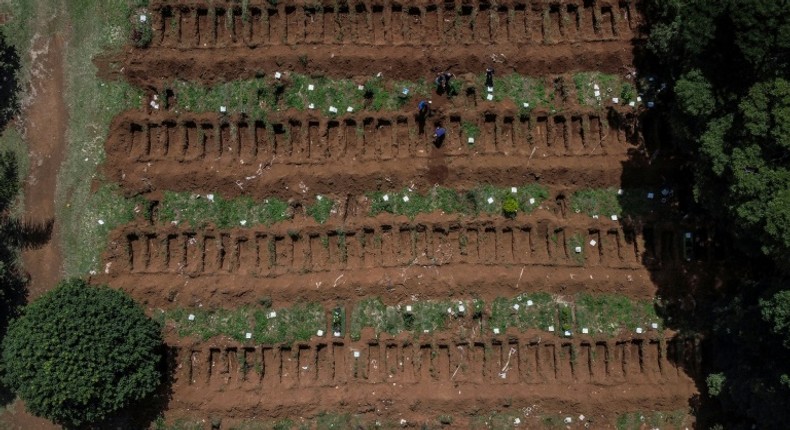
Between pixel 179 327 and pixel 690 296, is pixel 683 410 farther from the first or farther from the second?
pixel 179 327

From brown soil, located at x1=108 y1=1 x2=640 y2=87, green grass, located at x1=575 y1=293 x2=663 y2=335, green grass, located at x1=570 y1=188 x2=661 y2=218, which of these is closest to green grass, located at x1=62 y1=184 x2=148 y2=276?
brown soil, located at x1=108 y1=1 x2=640 y2=87

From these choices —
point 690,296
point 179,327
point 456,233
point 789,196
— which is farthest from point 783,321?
point 179,327

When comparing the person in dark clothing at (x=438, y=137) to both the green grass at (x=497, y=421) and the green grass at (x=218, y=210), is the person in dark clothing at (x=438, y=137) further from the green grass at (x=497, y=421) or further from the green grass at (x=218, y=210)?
the green grass at (x=497, y=421)

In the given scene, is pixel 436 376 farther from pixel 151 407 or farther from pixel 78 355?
pixel 78 355

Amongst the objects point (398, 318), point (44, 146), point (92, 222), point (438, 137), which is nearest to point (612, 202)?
point (438, 137)

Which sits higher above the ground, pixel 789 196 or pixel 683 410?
pixel 789 196

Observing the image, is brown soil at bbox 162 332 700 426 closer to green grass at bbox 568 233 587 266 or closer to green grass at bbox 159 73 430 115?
green grass at bbox 568 233 587 266
